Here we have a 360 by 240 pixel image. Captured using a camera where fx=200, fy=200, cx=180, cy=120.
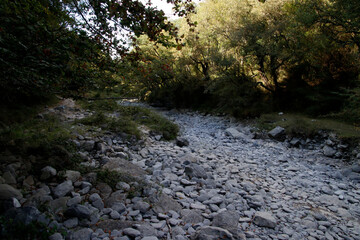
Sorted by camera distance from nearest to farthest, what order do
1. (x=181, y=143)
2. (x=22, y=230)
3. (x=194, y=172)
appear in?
(x=22, y=230), (x=194, y=172), (x=181, y=143)

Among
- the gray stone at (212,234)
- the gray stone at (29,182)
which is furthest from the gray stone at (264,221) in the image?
the gray stone at (29,182)

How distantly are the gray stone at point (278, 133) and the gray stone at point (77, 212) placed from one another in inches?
403

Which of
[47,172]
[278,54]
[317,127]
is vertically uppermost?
[278,54]

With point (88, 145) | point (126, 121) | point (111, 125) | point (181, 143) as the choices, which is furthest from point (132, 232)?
point (126, 121)

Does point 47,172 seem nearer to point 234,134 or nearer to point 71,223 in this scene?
point 71,223

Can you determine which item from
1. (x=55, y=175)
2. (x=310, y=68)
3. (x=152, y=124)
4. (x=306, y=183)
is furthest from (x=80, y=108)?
(x=310, y=68)

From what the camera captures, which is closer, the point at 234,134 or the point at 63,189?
the point at 63,189

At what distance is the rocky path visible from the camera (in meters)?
3.92

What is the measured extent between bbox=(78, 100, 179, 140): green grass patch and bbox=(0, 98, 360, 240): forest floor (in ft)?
1.88

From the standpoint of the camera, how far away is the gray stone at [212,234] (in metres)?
3.11

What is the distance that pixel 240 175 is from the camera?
646 cm

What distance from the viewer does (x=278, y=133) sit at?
→ 10945 mm

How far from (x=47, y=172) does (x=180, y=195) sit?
2.82m

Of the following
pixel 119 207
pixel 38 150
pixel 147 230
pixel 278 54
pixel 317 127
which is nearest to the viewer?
pixel 147 230
